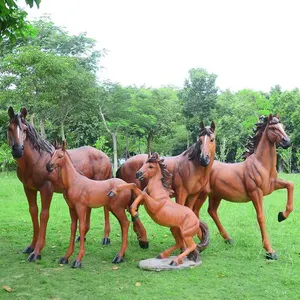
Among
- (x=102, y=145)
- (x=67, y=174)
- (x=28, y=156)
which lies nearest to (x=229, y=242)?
(x=67, y=174)

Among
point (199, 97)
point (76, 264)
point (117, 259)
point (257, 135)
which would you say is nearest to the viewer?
point (76, 264)

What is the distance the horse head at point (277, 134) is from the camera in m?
5.95

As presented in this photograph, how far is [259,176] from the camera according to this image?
6.20 meters

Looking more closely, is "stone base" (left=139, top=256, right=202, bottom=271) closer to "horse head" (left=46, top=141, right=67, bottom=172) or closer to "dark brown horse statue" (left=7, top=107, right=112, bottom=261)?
"dark brown horse statue" (left=7, top=107, right=112, bottom=261)

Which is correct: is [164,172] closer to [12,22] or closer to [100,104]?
[12,22]

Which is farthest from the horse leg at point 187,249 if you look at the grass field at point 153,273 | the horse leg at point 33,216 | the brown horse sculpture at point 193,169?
the horse leg at point 33,216

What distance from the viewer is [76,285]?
5.01 metres

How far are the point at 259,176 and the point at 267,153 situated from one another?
0.37 m

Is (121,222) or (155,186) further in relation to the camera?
(121,222)

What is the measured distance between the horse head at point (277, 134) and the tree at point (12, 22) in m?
4.04

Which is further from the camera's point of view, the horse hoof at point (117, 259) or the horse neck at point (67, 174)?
the horse hoof at point (117, 259)

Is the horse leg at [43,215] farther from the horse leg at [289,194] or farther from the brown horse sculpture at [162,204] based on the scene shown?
the horse leg at [289,194]

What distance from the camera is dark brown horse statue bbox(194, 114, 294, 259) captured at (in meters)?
6.14

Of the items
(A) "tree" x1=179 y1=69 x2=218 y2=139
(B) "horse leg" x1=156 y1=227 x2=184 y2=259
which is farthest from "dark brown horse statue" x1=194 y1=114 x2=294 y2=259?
(A) "tree" x1=179 y1=69 x2=218 y2=139
